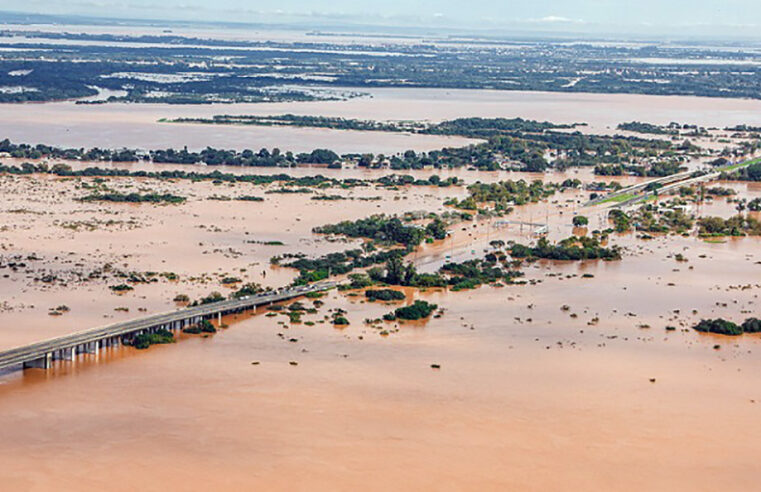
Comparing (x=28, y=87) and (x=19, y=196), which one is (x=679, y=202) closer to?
(x=19, y=196)

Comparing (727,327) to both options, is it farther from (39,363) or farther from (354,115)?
(354,115)

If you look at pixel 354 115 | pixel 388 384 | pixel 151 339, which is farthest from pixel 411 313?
pixel 354 115

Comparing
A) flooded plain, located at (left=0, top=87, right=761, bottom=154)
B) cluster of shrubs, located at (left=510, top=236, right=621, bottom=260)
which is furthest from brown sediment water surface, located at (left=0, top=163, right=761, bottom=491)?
flooded plain, located at (left=0, top=87, right=761, bottom=154)

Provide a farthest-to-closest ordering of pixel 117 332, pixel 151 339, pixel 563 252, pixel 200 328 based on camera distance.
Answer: pixel 563 252 → pixel 200 328 → pixel 151 339 → pixel 117 332

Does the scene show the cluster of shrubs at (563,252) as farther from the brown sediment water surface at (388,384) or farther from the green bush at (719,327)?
the green bush at (719,327)

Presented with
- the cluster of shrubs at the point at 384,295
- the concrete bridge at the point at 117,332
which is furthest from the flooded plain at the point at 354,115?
the concrete bridge at the point at 117,332
